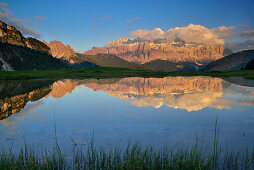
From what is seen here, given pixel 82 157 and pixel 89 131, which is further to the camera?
pixel 89 131

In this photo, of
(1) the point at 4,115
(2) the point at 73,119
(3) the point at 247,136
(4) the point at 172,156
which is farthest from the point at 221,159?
(1) the point at 4,115

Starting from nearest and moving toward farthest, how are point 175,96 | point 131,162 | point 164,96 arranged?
point 131,162 → point 164,96 → point 175,96

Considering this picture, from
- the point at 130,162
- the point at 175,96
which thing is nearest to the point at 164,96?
the point at 175,96

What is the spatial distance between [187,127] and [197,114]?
407 centimetres

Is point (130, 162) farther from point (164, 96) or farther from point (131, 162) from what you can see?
point (164, 96)

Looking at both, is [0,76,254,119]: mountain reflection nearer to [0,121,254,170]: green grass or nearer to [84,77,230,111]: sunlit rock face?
[84,77,230,111]: sunlit rock face

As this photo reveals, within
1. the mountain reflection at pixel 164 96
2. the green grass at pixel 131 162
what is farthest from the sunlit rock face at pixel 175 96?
the green grass at pixel 131 162

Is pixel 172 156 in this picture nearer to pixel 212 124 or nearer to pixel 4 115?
pixel 212 124

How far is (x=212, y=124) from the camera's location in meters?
13.3

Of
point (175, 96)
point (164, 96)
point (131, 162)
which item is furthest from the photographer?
point (175, 96)

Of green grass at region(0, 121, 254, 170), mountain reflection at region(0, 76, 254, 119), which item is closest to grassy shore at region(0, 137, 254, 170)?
green grass at region(0, 121, 254, 170)

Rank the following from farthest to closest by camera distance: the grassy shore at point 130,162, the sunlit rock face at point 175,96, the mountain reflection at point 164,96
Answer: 1. the sunlit rock face at point 175,96
2. the mountain reflection at point 164,96
3. the grassy shore at point 130,162

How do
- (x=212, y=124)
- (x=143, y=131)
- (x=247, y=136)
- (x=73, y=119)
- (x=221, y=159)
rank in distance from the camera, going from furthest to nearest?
(x=73, y=119)
(x=212, y=124)
(x=143, y=131)
(x=247, y=136)
(x=221, y=159)

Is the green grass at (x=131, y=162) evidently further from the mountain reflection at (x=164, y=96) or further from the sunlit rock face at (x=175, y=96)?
the sunlit rock face at (x=175, y=96)
